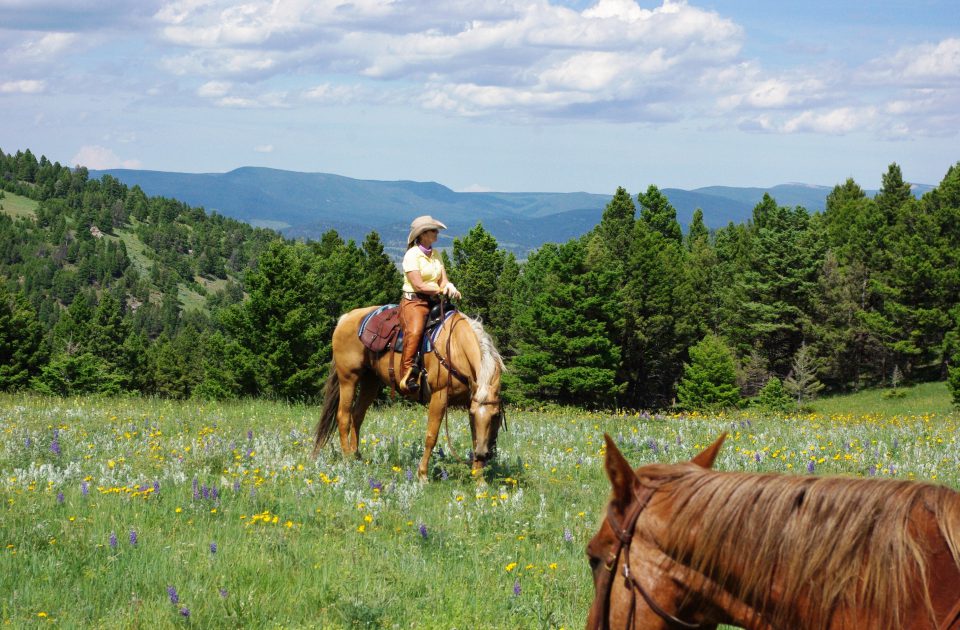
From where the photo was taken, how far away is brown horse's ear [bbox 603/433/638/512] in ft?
8.77

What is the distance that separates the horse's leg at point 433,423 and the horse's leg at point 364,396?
1666mm

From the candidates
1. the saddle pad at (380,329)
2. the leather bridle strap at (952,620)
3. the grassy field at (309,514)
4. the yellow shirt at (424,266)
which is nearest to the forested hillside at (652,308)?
the grassy field at (309,514)

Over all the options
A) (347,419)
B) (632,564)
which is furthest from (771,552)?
(347,419)

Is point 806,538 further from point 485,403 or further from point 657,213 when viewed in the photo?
point 657,213

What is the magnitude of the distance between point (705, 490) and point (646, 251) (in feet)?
224

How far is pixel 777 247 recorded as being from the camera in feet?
227

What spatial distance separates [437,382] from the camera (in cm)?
1038

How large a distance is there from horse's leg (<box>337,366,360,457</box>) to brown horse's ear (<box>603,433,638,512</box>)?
9013 mm

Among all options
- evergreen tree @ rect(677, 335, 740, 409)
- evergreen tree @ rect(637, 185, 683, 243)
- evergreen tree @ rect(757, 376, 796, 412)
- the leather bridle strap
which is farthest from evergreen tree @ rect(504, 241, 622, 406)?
the leather bridle strap

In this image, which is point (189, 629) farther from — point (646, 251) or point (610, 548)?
point (646, 251)

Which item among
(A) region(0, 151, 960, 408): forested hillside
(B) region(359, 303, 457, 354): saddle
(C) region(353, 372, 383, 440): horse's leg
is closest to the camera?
(B) region(359, 303, 457, 354): saddle

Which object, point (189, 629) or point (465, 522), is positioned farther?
point (465, 522)

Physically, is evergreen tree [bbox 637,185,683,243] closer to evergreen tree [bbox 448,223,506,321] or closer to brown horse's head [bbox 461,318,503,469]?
evergreen tree [bbox 448,223,506,321]

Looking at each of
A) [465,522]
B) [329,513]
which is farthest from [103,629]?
[465,522]
